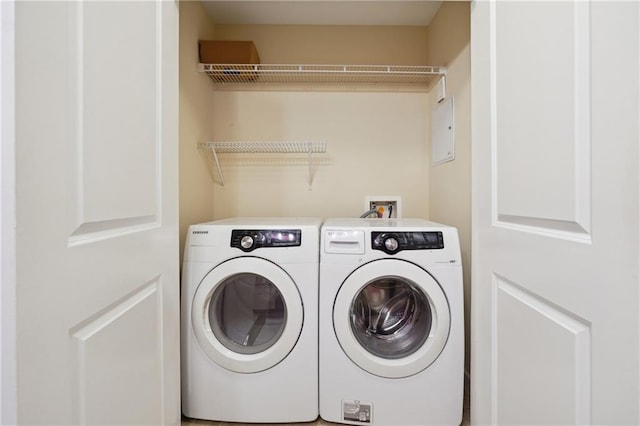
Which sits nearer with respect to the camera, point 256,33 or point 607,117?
point 607,117

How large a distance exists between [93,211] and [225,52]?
57.9 inches

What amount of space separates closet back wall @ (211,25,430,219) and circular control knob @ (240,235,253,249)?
799 millimetres

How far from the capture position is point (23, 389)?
0.47 metres

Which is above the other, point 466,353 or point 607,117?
point 607,117

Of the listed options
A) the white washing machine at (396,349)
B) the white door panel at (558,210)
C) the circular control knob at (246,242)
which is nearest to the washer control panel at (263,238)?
the circular control knob at (246,242)

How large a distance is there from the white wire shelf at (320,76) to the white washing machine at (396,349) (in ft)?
3.70

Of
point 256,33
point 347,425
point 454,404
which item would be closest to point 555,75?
point 454,404

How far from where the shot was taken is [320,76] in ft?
6.50

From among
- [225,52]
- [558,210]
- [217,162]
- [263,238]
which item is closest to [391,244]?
[263,238]

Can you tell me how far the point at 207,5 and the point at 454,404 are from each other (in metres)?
2.50

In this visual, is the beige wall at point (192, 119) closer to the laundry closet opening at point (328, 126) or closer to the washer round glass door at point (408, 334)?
the laundry closet opening at point (328, 126)

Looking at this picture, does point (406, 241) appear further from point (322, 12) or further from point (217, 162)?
point (322, 12)

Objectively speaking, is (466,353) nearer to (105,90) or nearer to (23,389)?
(23,389)

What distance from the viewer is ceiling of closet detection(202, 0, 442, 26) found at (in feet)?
5.96
